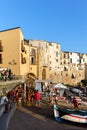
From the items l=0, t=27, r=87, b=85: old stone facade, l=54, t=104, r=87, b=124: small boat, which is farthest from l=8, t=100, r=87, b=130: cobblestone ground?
l=0, t=27, r=87, b=85: old stone facade

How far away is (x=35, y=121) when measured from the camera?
2166cm

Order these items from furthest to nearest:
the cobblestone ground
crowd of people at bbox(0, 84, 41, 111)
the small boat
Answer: crowd of people at bbox(0, 84, 41, 111) < the small boat < the cobblestone ground

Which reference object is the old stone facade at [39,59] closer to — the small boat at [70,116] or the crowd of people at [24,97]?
the crowd of people at [24,97]

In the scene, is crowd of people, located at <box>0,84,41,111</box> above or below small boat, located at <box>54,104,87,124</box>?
above

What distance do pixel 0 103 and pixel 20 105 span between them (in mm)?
4943

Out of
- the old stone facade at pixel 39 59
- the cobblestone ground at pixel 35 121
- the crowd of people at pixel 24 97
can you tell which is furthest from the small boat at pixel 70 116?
the old stone facade at pixel 39 59

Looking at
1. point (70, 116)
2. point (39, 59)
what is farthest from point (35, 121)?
point (39, 59)

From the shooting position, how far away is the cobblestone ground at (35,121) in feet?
64.8

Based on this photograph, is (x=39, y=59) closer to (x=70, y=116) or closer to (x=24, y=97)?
(x=24, y=97)

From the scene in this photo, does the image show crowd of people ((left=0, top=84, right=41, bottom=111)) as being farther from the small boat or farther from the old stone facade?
the old stone facade

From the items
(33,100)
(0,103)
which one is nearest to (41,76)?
(33,100)

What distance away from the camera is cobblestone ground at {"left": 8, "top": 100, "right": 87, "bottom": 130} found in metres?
19.8

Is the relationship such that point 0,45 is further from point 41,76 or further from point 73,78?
point 73,78

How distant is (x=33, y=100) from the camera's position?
96.3ft
